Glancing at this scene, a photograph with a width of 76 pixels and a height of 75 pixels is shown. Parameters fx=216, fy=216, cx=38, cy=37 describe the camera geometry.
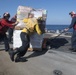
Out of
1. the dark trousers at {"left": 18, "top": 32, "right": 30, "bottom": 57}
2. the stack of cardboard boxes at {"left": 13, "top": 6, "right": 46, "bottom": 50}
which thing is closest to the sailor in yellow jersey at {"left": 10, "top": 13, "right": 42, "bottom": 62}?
the dark trousers at {"left": 18, "top": 32, "right": 30, "bottom": 57}

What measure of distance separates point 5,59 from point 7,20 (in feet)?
5.56

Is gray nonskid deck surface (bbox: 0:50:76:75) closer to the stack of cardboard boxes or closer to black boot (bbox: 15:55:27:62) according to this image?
black boot (bbox: 15:55:27:62)

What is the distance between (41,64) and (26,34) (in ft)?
4.32

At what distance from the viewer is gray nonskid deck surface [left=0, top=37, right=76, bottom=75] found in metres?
6.94

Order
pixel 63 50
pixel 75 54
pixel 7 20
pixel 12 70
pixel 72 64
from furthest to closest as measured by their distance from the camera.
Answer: pixel 63 50
pixel 75 54
pixel 7 20
pixel 72 64
pixel 12 70

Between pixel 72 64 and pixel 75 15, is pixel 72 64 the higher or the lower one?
the lower one

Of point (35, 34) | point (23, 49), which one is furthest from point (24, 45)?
point (35, 34)

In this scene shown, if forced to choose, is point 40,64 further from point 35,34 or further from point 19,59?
point 35,34

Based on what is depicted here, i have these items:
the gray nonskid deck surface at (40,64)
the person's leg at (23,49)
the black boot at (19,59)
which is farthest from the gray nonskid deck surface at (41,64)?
the person's leg at (23,49)

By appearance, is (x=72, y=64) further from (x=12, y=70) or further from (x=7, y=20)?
(x=7, y=20)

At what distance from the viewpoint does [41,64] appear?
7.78 metres

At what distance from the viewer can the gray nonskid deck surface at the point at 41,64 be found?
273 inches

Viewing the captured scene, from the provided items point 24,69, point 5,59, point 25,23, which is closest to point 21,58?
point 5,59

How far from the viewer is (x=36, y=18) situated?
908cm
